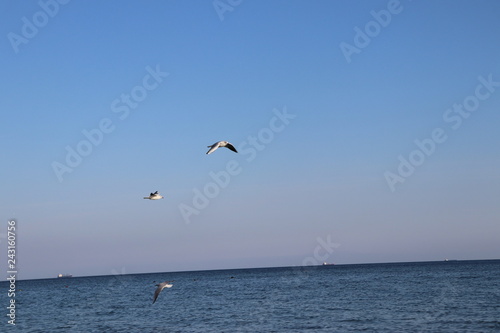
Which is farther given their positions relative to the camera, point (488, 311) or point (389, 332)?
point (488, 311)

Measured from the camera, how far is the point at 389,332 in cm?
3581

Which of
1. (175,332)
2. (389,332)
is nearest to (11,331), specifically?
(175,332)

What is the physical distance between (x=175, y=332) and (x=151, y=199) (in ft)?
49.1

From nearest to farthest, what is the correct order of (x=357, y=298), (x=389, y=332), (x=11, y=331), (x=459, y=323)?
(x=389, y=332) < (x=459, y=323) < (x=11, y=331) < (x=357, y=298)

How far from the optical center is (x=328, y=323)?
41094mm

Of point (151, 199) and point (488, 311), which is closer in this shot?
point (151, 199)

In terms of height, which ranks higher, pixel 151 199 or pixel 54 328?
pixel 151 199

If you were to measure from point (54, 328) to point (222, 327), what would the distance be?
1407 cm

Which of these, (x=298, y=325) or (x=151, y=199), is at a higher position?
(x=151, y=199)

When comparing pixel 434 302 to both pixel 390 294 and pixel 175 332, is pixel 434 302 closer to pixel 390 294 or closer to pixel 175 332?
pixel 390 294

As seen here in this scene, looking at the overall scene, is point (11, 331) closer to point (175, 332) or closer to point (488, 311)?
point (175, 332)

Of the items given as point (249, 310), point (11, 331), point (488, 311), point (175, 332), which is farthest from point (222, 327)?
point (488, 311)

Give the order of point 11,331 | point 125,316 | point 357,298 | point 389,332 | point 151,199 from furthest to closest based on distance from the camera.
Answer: point 357,298 < point 125,316 < point 11,331 < point 389,332 < point 151,199

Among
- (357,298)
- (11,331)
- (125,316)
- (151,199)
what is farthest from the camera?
(357,298)
